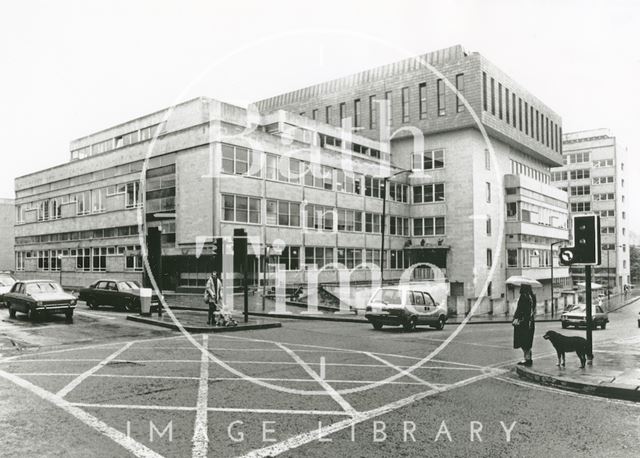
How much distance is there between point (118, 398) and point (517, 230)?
170ft

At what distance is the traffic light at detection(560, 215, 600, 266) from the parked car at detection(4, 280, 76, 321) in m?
16.8

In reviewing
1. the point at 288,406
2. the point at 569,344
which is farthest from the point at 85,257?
the point at 288,406

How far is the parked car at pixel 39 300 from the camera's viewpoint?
20.0 meters

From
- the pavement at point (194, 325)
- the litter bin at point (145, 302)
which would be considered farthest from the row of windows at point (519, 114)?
the litter bin at point (145, 302)

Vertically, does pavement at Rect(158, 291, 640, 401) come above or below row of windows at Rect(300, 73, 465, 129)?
below

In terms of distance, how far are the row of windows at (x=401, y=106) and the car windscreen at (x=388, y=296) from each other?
34.9m

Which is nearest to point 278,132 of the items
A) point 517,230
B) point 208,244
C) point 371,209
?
point 371,209

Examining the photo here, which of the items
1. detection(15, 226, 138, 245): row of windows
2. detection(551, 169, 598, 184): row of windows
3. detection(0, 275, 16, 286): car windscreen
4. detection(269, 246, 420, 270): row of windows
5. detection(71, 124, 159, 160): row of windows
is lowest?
detection(0, 275, 16, 286): car windscreen

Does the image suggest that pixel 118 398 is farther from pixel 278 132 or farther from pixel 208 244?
pixel 278 132

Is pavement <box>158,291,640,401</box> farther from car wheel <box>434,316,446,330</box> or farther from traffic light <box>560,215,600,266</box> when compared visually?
car wheel <box>434,316,446,330</box>

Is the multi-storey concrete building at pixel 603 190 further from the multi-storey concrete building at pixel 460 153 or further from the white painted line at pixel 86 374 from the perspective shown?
the white painted line at pixel 86 374

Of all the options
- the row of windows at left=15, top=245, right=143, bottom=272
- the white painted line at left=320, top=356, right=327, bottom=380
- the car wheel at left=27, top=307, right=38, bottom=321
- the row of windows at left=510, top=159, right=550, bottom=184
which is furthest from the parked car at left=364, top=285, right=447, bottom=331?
the row of windows at left=510, top=159, right=550, bottom=184

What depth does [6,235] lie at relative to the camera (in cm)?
7656

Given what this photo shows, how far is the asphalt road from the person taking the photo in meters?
6.03
